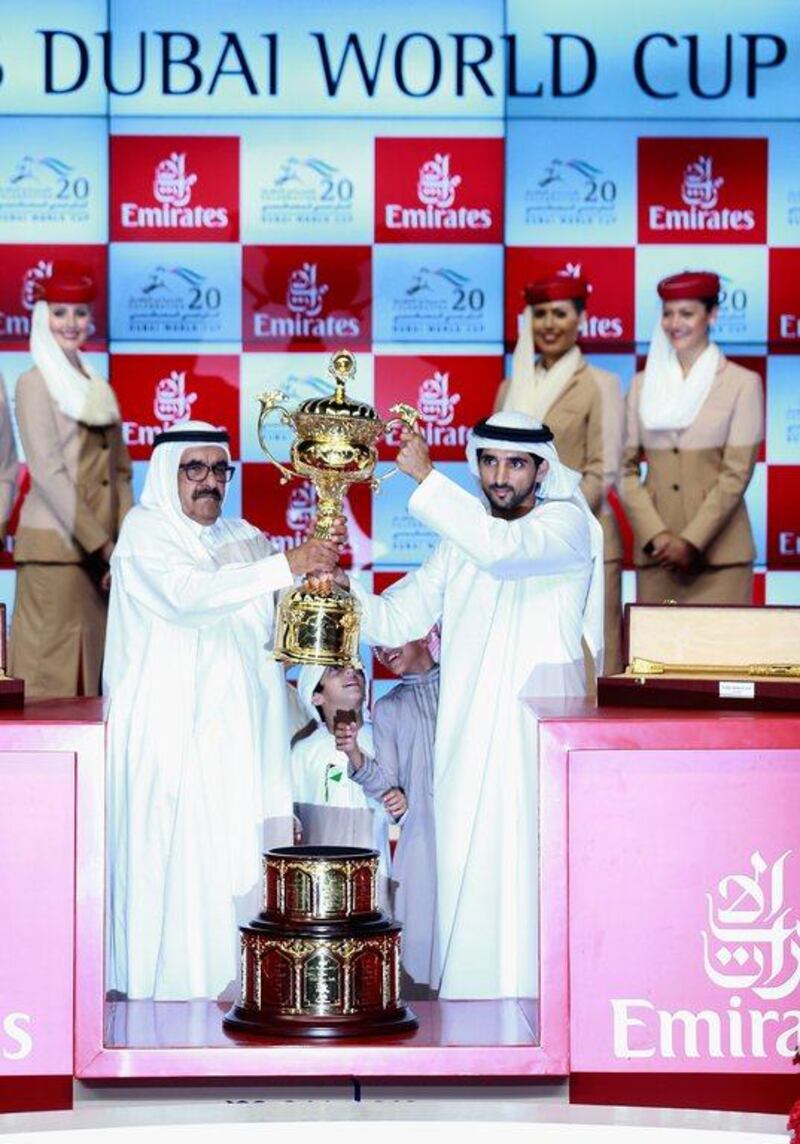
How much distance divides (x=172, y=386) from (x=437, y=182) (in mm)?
1045

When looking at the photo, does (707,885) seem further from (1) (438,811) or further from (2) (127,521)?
(2) (127,521)

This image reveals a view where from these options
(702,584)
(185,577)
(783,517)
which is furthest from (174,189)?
(185,577)

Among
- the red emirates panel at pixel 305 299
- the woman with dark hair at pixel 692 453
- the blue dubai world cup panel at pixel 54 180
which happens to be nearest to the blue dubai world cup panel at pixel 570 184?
the woman with dark hair at pixel 692 453

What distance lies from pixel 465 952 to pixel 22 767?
1.32 meters

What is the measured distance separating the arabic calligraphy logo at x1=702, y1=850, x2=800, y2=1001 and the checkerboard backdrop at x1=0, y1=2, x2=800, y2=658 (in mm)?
3346

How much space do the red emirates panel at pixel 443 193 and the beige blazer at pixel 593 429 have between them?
52 centimetres

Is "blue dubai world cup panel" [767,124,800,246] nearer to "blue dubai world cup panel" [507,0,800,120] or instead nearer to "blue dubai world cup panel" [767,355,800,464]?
"blue dubai world cup panel" [507,0,800,120]

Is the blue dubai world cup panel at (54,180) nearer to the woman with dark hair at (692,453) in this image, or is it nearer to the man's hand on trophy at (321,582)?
the woman with dark hair at (692,453)

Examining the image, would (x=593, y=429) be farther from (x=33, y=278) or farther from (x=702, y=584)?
(x=33, y=278)

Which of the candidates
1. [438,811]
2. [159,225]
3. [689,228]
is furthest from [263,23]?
[438,811]

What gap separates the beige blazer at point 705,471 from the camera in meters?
7.42

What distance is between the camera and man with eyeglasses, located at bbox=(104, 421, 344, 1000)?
5352 millimetres

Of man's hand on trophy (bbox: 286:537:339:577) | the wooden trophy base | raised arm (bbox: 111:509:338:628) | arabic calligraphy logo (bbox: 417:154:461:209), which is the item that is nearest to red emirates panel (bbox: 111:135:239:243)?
arabic calligraphy logo (bbox: 417:154:461:209)

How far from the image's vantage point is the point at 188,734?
5.50m
